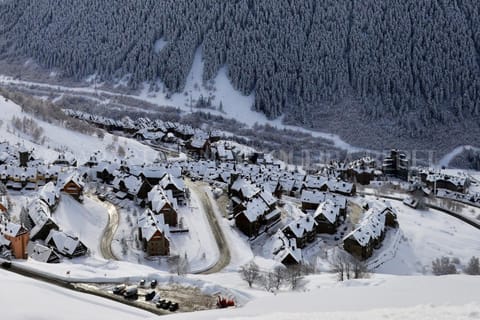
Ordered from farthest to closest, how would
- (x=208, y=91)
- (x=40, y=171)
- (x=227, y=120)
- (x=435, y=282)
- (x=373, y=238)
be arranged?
(x=208, y=91) → (x=227, y=120) → (x=40, y=171) → (x=373, y=238) → (x=435, y=282)

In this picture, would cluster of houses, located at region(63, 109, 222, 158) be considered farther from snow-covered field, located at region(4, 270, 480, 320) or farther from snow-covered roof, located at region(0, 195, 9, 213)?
snow-covered field, located at region(4, 270, 480, 320)

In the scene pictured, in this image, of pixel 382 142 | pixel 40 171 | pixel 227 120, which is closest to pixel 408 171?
pixel 382 142

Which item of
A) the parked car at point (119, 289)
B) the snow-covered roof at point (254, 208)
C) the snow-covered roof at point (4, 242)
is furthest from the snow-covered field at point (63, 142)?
the parked car at point (119, 289)

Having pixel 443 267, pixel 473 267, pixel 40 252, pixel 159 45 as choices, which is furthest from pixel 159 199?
pixel 159 45

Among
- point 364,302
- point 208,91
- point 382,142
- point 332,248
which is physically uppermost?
point 208,91

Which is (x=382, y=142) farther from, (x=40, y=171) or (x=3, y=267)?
(x=3, y=267)

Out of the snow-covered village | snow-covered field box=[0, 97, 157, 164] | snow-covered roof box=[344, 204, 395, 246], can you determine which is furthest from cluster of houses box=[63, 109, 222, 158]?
snow-covered roof box=[344, 204, 395, 246]

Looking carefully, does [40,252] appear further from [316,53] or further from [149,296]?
[316,53]

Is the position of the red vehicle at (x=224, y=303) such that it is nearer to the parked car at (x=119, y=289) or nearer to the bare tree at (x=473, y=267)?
the parked car at (x=119, y=289)
